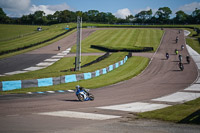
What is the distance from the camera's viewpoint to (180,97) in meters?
17.5

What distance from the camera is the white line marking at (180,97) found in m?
16.5

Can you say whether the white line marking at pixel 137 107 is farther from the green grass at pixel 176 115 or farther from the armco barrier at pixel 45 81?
the armco barrier at pixel 45 81

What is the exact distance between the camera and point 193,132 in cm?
934

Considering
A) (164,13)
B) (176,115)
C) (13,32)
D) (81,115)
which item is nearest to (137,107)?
(176,115)

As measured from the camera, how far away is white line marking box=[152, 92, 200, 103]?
16516 millimetres

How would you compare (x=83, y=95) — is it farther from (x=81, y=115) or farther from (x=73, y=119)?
(x=73, y=119)

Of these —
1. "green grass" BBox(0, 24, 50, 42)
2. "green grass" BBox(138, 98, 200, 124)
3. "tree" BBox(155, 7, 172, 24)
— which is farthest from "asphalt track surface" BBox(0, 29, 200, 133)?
"tree" BBox(155, 7, 172, 24)

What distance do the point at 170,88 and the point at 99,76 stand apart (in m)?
9.76

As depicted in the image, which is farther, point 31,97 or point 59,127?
point 31,97

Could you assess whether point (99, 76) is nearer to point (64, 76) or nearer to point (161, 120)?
point (64, 76)

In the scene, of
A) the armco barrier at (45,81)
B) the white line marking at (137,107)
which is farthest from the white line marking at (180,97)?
the armco barrier at (45,81)

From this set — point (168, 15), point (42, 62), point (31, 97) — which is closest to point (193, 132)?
point (31, 97)

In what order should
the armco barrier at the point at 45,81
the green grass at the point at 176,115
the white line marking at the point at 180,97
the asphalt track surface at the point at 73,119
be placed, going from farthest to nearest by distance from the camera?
1. the armco barrier at the point at 45,81
2. the white line marking at the point at 180,97
3. the green grass at the point at 176,115
4. the asphalt track surface at the point at 73,119

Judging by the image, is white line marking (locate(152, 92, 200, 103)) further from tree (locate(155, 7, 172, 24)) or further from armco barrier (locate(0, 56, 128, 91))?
tree (locate(155, 7, 172, 24))
